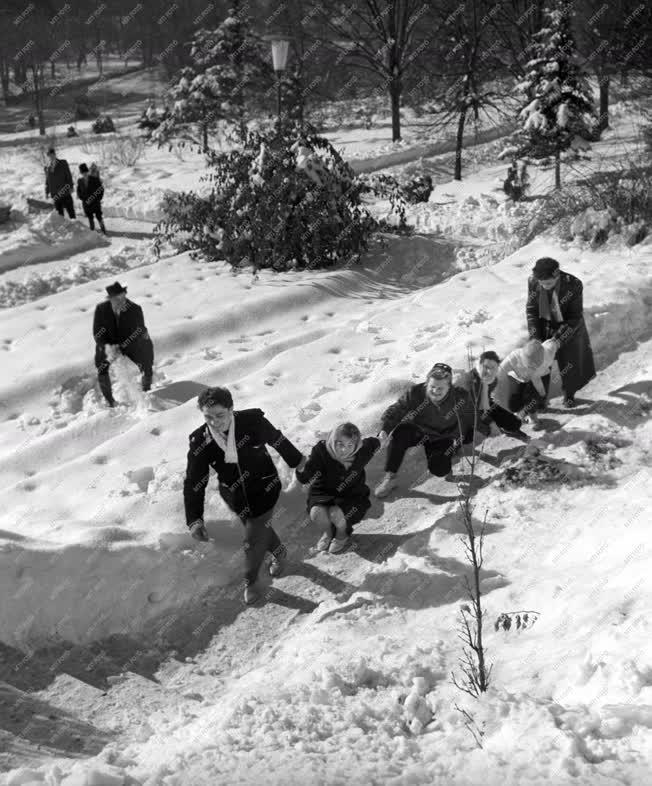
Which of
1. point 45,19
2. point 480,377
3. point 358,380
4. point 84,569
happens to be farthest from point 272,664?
point 45,19

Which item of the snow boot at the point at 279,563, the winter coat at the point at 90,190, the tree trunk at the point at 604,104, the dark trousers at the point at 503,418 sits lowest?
the snow boot at the point at 279,563

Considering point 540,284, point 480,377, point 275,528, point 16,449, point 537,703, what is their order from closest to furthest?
point 537,703
point 275,528
point 480,377
point 540,284
point 16,449

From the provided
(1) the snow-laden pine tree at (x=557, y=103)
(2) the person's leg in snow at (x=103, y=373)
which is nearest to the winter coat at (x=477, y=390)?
(2) the person's leg in snow at (x=103, y=373)

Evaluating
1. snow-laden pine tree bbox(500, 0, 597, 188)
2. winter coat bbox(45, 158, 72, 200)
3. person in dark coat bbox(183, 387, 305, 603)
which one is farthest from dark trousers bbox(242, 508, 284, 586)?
snow-laden pine tree bbox(500, 0, 597, 188)

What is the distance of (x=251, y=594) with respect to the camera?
5.52 m

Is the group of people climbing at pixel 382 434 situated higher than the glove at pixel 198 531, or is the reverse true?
the group of people climbing at pixel 382 434

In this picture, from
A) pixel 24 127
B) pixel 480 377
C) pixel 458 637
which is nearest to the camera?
pixel 458 637

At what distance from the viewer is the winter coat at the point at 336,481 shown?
581cm

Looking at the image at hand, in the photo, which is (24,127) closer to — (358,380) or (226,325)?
(226,325)

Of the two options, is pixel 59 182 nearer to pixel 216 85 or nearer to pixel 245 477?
pixel 216 85

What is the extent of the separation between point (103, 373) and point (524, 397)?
3882 millimetres

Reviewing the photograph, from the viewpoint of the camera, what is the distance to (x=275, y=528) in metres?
6.22

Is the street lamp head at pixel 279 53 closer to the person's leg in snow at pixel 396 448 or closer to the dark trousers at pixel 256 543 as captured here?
the person's leg in snow at pixel 396 448

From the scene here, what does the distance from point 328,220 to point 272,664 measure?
26.8ft
